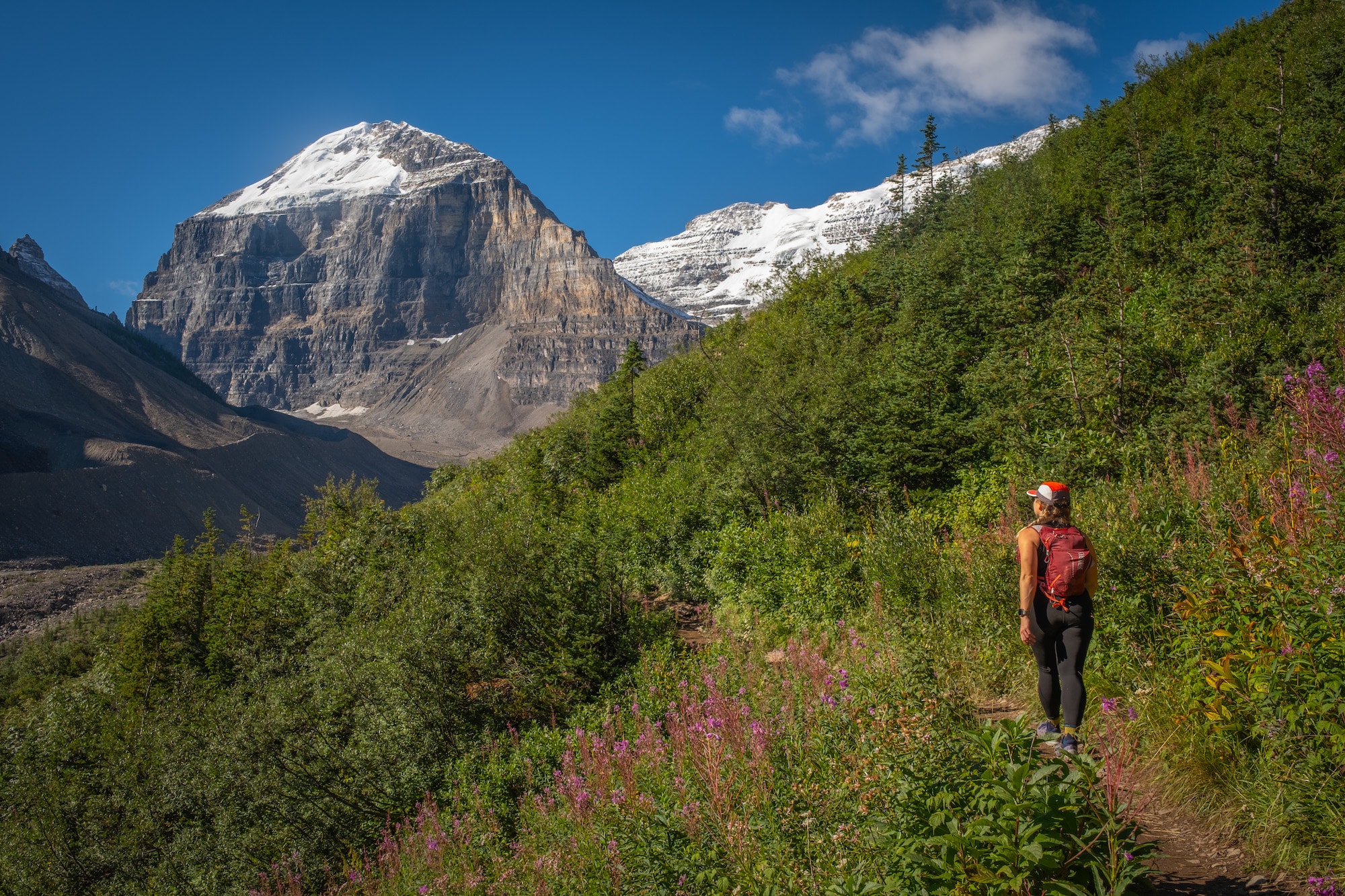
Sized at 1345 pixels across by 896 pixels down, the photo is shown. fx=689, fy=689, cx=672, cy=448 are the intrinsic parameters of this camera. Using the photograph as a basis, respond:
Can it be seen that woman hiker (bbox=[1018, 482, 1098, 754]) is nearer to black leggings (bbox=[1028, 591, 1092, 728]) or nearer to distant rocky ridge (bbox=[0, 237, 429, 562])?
black leggings (bbox=[1028, 591, 1092, 728])

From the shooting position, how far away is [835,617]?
779cm

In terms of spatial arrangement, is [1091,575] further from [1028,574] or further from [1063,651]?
[1063,651]

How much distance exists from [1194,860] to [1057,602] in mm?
1349

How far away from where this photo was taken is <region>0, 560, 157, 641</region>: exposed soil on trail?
150ft

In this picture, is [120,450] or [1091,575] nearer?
[1091,575]

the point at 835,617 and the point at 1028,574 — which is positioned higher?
the point at 1028,574

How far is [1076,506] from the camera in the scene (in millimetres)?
6547

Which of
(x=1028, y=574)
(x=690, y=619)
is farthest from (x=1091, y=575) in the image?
(x=690, y=619)

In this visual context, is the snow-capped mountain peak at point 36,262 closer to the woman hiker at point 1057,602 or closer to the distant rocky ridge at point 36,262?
the distant rocky ridge at point 36,262

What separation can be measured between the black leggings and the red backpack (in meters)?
0.06

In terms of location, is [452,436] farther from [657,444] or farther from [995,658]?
[995,658]

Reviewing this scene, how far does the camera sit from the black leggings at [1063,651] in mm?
4000

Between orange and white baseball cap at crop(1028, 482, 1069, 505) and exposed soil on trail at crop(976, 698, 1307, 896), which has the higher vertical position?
orange and white baseball cap at crop(1028, 482, 1069, 505)

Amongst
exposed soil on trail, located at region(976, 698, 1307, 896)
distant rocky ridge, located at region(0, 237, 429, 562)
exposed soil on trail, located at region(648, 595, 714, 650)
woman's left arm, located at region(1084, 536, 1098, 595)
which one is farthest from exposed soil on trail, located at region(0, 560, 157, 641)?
exposed soil on trail, located at region(976, 698, 1307, 896)
